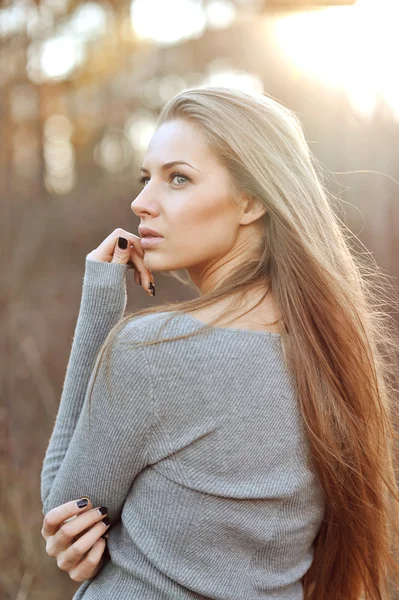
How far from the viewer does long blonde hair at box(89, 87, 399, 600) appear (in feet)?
4.88

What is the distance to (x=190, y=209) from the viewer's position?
1.59 meters

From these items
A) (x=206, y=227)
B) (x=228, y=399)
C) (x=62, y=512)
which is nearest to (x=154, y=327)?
(x=228, y=399)

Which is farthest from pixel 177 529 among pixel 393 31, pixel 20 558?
pixel 393 31

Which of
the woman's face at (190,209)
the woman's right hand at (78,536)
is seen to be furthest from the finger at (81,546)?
the woman's face at (190,209)

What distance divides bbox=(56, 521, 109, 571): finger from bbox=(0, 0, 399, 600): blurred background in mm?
2016

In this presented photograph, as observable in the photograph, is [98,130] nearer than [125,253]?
No

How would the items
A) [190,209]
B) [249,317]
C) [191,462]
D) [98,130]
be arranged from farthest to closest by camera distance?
[98,130], [190,209], [249,317], [191,462]

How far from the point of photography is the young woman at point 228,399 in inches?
53.2

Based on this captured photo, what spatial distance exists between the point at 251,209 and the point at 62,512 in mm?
803

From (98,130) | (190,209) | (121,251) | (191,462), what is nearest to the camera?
(191,462)

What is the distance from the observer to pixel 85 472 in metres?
1.42

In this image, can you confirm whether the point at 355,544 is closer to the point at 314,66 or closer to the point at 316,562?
the point at 316,562

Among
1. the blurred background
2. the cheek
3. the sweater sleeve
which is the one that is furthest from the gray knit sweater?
the blurred background

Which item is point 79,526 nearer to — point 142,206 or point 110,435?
point 110,435
